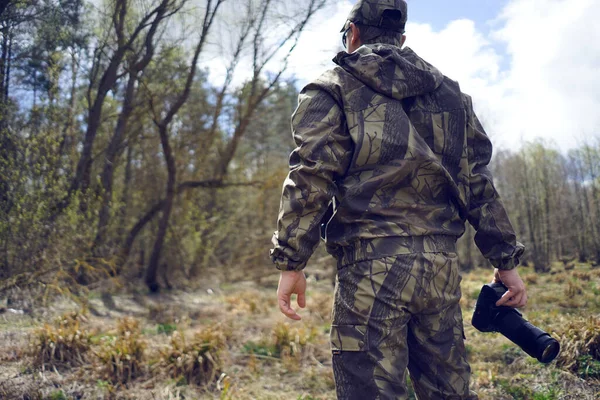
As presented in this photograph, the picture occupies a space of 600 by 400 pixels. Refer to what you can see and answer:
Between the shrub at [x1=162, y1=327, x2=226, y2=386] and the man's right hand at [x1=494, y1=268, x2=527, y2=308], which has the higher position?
the man's right hand at [x1=494, y1=268, x2=527, y2=308]

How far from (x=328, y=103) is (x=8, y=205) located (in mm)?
4023

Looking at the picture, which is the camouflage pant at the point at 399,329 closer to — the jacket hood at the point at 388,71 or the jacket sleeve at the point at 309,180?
the jacket sleeve at the point at 309,180

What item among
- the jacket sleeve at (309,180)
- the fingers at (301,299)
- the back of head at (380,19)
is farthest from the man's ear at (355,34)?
the fingers at (301,299)

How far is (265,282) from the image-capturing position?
452 inches

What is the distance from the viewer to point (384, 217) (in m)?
2.00

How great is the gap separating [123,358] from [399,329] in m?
2.81

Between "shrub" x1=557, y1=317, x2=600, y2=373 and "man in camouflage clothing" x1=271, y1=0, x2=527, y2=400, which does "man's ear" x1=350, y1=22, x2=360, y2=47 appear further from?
"shrub" x1=557, y1=317, x2=600, y2=373

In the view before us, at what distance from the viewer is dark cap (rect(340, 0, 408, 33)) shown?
7.29ft

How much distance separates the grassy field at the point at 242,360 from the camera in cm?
340

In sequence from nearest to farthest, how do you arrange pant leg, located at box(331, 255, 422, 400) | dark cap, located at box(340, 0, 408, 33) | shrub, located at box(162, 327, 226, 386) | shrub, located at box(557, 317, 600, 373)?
1. pant leg, located at box(331, 255, 422, 400)
2. dark cap, located at box(340, 0, 408, 33)
3. shrub, located at box(557, 317, 600, 373)
4. shrub, located at box(162, 327, 226, 386)

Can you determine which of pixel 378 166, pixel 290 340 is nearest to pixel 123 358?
pixel 290 340

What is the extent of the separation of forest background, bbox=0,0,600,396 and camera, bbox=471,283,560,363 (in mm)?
2595

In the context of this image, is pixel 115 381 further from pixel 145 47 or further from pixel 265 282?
pixel 265 282

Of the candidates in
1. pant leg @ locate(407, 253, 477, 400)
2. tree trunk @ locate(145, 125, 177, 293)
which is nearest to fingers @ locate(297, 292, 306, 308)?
pant leg @ locate(407, 253, 477, 400)
